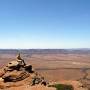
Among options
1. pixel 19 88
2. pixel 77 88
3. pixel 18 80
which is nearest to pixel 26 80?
pixel 18 80

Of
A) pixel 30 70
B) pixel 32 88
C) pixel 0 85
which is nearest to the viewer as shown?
pixel 32 88

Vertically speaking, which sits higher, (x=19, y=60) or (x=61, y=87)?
(x=19, y=60)

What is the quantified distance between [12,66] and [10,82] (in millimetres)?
4031

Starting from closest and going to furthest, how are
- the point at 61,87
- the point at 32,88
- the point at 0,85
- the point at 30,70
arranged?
the point at 32,88, the point at 0,85, the point at 61,87, the point at 30,70

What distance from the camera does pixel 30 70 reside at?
145ft

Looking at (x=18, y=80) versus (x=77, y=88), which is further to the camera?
(x=77, y=88)

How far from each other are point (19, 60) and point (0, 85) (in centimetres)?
731

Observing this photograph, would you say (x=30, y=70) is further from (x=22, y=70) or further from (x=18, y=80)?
(x=18, y=80)

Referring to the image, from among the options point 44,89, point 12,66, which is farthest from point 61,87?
point 12,66

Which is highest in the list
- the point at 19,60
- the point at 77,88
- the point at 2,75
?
the point at 19,60

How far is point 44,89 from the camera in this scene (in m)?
34.5

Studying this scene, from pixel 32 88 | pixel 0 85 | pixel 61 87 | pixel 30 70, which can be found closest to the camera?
pixel 32 88

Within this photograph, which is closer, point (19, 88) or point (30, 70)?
point (19, 88)

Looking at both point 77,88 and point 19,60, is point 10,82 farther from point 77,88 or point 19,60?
point 77,88
